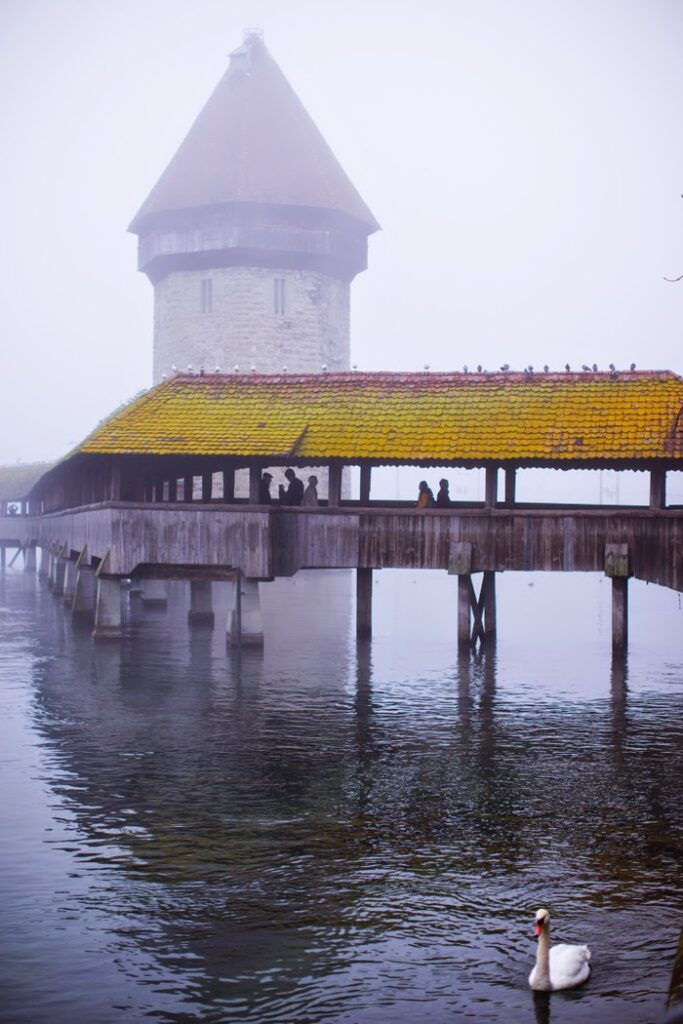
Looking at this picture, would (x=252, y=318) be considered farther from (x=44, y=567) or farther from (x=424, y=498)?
(x=424, y=498)

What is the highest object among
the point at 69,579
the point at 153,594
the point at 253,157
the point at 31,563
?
the point at 253,157

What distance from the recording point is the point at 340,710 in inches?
716

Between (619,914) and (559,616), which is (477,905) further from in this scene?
(559,616)

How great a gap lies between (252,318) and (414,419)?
103ft

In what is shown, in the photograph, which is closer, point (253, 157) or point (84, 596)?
point (84, 596)

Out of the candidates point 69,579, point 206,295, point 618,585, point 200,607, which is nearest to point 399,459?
point 618,585

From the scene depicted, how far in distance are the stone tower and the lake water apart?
31815 mm

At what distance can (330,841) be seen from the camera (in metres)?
10.9

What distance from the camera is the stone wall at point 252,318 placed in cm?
5269

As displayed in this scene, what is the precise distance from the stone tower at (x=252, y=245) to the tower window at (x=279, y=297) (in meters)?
0.05

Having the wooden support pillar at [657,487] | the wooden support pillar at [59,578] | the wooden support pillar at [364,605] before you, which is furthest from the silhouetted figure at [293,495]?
the wooden support pillar at [59,578]

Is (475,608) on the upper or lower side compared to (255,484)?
lower

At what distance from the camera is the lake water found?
7.88m

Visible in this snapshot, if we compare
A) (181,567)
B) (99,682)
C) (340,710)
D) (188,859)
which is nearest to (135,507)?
(181,567)
